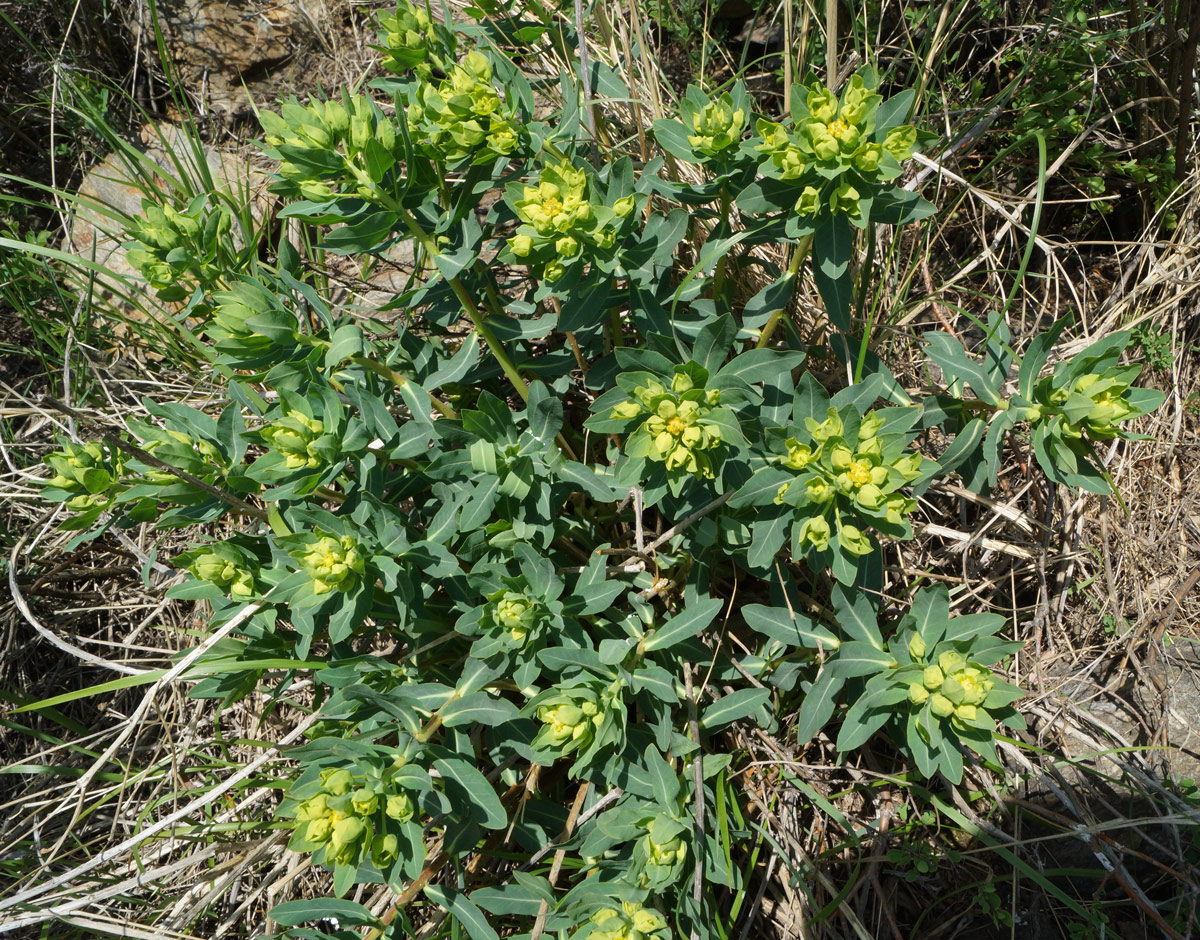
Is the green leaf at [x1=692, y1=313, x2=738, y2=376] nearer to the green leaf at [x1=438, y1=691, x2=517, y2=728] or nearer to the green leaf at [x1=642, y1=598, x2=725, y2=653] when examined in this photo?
the green leaf at [x1=642, y1=598, x2=725, y2=653]

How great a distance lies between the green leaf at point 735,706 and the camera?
2.85 m

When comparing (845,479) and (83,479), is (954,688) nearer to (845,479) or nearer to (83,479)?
(845,479)

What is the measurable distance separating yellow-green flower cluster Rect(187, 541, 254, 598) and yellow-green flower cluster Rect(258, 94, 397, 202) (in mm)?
1256

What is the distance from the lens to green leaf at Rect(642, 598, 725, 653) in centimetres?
276

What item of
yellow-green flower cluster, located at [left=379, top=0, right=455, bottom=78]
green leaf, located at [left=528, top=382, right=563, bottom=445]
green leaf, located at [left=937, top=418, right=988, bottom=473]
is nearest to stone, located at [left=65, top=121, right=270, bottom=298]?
yellow-green flower cluster, located at [left=379, top=0, right=455, bottom=78]

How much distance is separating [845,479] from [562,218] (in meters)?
1.12

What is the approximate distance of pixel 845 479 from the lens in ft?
7.63

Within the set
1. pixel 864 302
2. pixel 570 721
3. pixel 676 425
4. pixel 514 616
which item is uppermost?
pixel 676 425

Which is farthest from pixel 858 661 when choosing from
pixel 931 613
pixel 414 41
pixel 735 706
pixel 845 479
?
pixel 414 41

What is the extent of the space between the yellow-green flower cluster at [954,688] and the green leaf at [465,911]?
1.56 meters

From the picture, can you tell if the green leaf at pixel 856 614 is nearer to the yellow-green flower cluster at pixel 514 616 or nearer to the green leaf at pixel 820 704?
the green leaf at pixel 820 704

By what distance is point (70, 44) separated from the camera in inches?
199

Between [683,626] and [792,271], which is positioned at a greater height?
[792,271]

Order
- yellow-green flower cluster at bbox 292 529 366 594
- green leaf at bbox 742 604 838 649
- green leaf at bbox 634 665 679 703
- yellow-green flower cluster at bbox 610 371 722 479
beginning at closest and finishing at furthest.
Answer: yellow-green flower cluster at bbox 610 371 722 479 → yellow-green flower cluster at bbox 292 529 366 594 → green leaf at bbox 634 665 679 703 → green leaf at bbox 742 604 838 649
